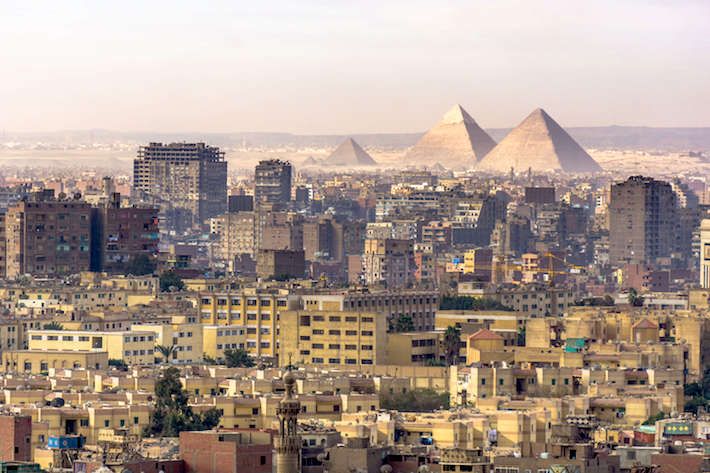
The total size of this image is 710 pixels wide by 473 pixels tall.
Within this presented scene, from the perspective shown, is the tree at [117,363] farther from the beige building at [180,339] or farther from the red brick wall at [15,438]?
the red brick wall at [15,438]

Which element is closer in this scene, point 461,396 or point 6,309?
point 461,396

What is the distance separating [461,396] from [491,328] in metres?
20.0

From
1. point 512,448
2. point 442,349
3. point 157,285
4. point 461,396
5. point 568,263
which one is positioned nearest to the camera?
point 512,448

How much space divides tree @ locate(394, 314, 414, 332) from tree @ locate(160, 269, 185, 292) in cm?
1480

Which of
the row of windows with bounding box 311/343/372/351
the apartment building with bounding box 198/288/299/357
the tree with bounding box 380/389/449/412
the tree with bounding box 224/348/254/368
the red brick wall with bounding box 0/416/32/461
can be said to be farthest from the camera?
the apartment building with bounding box 198/288/299/357

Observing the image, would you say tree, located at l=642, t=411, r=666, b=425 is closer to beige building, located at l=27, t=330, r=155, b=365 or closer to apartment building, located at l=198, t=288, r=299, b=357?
beige building, located at l=27, t=330, r=155, b=365

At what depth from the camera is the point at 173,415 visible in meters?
59.2

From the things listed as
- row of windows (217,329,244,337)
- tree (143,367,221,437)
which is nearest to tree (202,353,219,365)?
row of windows (217,329,244,337)

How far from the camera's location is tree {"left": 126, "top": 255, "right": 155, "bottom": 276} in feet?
371

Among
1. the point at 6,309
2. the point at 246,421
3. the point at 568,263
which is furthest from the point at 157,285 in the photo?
the point at 568,263

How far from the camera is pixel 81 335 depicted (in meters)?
79.9

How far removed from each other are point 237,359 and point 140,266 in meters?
35.5

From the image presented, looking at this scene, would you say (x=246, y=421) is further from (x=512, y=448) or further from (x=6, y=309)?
(x=6, y=309)

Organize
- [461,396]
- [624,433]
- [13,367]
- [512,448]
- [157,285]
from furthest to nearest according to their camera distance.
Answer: [157,285] → [13,367] → [461,396] → [624,433] → [512,448]
